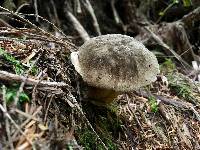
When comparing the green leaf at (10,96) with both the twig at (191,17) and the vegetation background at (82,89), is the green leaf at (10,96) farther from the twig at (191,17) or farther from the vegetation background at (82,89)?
the twig at (191,17)

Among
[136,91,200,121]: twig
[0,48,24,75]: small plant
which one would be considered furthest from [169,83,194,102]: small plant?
[0,48,24,75]: small plant

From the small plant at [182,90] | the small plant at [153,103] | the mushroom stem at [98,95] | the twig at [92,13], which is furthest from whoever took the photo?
the twig at [92,13]

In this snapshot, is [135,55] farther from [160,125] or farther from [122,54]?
[160,125]

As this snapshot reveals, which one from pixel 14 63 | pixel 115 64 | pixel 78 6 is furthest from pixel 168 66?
pixel 14 63

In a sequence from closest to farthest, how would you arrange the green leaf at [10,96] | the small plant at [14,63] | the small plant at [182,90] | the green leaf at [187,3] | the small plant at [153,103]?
the green leaf at [10,96] → the small plant at [14,63] → the small plant at [153,103] → the small plant at [182,90] → the green leaf at [187,3]

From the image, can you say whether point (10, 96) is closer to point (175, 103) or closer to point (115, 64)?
point (115, 64)

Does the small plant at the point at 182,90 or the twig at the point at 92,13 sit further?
the twig at the point at 92,13

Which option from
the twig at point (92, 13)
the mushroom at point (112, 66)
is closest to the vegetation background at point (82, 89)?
the twig at point (92, 13)

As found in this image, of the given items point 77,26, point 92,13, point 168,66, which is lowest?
point 168,66
